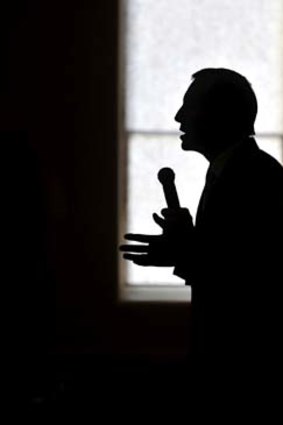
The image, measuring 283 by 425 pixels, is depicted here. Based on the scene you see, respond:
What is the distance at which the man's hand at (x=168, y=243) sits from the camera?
127 cm

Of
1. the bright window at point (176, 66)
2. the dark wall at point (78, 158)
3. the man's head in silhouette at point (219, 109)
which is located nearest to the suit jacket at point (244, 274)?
the man's head in silhouette at point (219, 109)

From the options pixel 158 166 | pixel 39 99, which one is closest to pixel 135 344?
pixel 158 166

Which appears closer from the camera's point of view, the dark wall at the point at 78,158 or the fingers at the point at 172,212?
the fingers at the point at 172,212

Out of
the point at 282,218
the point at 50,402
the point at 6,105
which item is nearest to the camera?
the point at 282,218

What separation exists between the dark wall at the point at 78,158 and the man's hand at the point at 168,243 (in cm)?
173

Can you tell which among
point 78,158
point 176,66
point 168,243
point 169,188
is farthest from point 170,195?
point 176,66

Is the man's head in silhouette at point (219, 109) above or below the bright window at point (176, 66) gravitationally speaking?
below

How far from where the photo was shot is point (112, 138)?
10.1 ft

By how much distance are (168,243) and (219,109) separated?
294 millimetres

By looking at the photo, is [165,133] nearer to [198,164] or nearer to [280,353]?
[198,164]

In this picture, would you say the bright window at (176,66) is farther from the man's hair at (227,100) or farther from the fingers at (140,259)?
the fingers at (140,259)

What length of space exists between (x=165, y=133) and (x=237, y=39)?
1.77 ft

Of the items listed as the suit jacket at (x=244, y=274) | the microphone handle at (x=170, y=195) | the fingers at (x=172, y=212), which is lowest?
the suit jacket at (x=244, y=274)

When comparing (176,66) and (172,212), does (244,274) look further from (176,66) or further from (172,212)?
(176,66)
